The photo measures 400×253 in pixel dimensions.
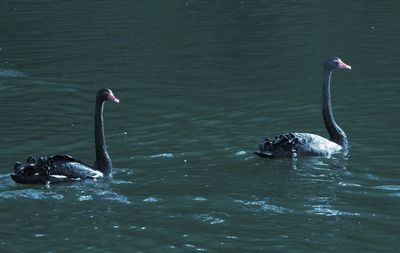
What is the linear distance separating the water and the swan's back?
18 cm

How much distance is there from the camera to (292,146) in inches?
537

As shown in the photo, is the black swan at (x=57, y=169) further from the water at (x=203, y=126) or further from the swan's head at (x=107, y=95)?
the swan's head at (x=107, y=95)

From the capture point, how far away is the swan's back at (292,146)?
13562mm

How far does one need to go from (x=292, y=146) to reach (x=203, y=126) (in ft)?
8.38

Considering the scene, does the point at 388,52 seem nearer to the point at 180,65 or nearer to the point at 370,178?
the point at 180,65

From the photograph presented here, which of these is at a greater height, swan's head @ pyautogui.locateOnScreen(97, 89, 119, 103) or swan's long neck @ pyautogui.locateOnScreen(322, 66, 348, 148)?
swan's head @ pyautogui.locateOnScreen(97, 89, 119, 103)

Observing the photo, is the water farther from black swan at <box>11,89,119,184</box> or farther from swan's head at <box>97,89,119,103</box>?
swan's head at <box>97,89,119,103</box>

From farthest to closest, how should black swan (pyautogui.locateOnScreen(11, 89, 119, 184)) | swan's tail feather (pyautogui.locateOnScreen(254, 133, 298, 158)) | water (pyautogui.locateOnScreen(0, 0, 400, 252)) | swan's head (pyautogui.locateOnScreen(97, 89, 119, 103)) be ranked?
swan's tail feather (pyautogui.locateOnScreen(254, 133, 298, 158)) → swan's head (pyautogui.locateOnScreen(97, 89, 119, 103)) → black swan (pyautogui.locateOnScreen(11, 89, 119, 184)) → water (pyautogui.locateOnScreen(0, 0, 400, 252))

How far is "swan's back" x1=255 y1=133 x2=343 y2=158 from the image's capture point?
44.5ft

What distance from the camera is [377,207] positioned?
37.1 feet

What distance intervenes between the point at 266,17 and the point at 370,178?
54.4 feet

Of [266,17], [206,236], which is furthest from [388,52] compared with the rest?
[206,236]

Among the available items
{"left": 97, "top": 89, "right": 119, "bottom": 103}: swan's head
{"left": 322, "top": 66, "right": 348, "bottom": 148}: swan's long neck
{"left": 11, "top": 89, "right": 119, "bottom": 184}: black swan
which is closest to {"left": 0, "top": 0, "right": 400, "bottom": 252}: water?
{"left": 11, "top": 89, "right": 119, "bottom": 184}: black swan

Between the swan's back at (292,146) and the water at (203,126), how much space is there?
0.18 m
